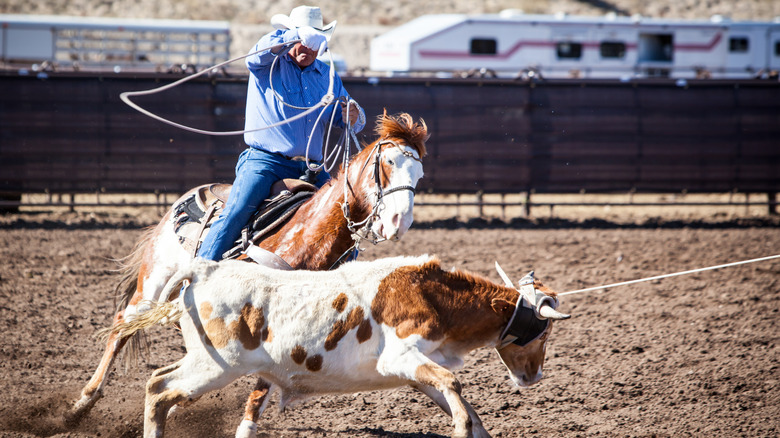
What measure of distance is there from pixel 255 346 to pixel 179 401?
448mm

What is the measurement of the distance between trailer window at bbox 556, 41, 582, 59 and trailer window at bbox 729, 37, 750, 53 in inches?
188

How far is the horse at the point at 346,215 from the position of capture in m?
3.59

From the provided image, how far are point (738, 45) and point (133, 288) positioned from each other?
2083 cm

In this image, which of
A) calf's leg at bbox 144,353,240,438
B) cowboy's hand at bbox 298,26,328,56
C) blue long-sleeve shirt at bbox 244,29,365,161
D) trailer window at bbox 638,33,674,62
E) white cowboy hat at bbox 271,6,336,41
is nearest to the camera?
calf's leg at bbox 144,353,240,438

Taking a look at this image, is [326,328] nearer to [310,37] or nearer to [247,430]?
[247,430]

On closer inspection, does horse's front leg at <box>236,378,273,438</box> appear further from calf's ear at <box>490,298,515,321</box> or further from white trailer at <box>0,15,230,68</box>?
white trailer at <box>0,15,230,68</box>

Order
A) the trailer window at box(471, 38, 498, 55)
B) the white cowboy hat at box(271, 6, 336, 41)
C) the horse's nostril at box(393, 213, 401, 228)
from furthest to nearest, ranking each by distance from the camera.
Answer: the trailer window at box(471, 38, 498, 55)
the white cowboy hat at box(271, 6, 336, 41)
the horse's nostril at box(393, 213, 401, 228)

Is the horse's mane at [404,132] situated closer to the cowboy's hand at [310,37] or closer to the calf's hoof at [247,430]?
the cowboy's hand at [310,37]

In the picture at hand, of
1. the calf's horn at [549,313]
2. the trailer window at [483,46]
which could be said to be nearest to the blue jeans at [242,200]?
the calf's horn at [549,313]

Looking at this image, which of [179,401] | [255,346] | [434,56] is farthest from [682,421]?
[434,56]

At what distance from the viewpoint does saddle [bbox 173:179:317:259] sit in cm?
407

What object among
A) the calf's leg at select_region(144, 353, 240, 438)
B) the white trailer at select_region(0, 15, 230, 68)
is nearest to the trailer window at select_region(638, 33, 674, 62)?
the white trailer at select_region(0, 15, 230, 68)

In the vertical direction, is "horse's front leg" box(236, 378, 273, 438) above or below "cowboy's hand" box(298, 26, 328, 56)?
below

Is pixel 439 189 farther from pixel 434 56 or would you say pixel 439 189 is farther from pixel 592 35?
pixel 592 35
